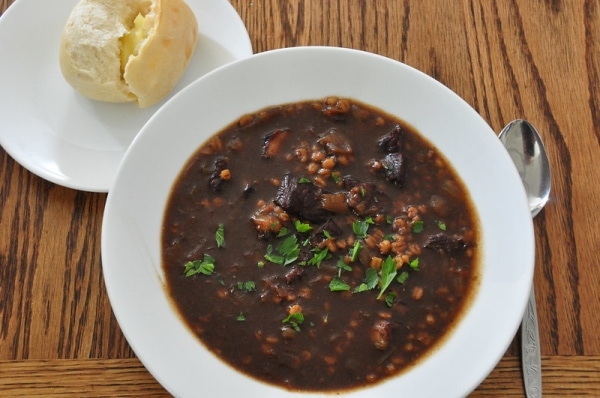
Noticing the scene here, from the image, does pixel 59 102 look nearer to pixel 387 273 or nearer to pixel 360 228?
pixel 360 228

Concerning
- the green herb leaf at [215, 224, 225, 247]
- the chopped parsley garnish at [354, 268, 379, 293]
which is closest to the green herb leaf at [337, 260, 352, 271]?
the chopped parsley garnish at [354, 268, 379, 293]

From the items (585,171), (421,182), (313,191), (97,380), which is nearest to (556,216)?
(585,171)

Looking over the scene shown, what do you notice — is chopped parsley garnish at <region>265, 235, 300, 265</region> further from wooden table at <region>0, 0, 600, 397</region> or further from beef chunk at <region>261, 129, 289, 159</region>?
wooden table at <region>0, 0, 600, 397</region>

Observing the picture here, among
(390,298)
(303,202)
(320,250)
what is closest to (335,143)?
(303,202)

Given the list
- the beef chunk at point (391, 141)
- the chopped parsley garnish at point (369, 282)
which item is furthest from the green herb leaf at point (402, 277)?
the beef chunk at point (391, 141)

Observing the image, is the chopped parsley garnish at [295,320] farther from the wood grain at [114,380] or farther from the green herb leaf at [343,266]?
the wood grain at [114,380]

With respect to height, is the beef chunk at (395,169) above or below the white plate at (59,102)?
below

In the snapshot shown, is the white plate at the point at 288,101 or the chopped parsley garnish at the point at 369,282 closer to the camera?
the white plate at the point at 288,101
